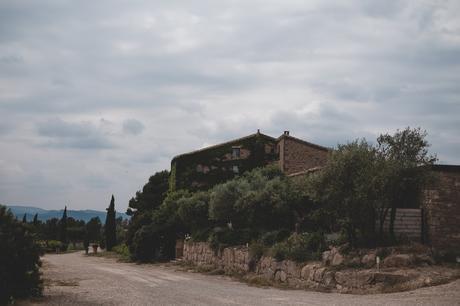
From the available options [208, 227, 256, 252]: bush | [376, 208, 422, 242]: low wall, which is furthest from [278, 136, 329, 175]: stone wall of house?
[376, 208, 422, 242]: low wall

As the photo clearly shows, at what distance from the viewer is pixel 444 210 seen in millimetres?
19641

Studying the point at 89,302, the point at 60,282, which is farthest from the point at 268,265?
the point at 89,302

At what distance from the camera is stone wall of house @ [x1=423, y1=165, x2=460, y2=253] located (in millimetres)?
19547

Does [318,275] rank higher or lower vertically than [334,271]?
lower

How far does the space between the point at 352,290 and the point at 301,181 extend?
5.69 meters

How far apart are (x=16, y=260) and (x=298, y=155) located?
29.1 meters

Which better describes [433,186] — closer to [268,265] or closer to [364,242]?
[364,242]

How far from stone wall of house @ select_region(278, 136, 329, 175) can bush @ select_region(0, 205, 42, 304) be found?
90.2 feet

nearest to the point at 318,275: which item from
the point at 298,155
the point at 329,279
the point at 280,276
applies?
the point at 329,279

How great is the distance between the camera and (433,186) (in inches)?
762

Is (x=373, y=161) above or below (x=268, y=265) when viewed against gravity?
above

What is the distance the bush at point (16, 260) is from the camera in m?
13.2

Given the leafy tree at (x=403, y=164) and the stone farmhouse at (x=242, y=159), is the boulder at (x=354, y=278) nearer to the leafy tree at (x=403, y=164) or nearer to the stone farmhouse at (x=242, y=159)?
the leafy tree at (x=403, y=164)

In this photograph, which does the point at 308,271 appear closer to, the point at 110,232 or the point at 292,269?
the point at 292,269
